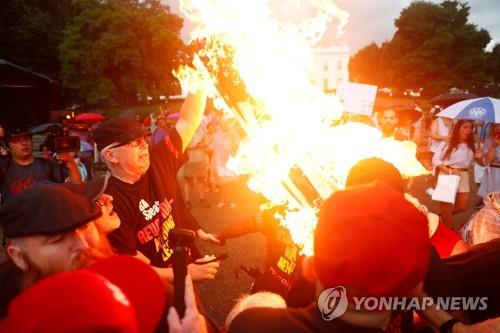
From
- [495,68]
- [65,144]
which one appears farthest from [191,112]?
[495,68]

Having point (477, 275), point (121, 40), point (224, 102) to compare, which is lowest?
point (477, 275)

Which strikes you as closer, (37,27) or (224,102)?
(224,102)

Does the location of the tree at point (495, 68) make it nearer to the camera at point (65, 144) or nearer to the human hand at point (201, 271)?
the camera at point (65, 144)

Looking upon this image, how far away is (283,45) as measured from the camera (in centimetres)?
353

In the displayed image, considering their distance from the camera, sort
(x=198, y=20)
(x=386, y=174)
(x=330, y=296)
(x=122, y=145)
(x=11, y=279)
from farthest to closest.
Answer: (x=198, y=20) < (x=122, y=145) < (x=386, y=174) < (x=11, y=279) < (x=330, y=296)

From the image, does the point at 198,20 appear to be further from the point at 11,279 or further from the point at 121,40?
the point at 121,40

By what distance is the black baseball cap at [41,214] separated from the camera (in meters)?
1.75

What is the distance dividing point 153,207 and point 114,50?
131 ft

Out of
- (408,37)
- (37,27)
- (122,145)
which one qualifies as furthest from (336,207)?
(408,37)

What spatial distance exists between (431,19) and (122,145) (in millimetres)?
65101

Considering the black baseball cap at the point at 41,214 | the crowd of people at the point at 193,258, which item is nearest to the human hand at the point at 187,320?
the crowd of people at the point at 193,258

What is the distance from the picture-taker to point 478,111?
20.8 ft

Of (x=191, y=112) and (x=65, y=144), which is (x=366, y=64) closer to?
(x=65, y=144)

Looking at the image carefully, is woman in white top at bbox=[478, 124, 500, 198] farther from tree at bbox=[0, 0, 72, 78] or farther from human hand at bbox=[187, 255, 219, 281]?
tree at bbox=[0, 0, 72, 78]
